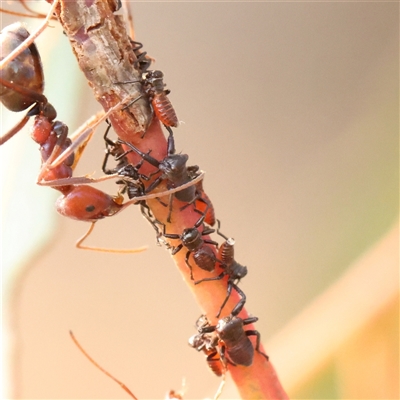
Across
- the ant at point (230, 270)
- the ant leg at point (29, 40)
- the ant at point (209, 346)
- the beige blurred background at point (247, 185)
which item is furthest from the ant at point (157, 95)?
the beige blurred background at point (247, 185)

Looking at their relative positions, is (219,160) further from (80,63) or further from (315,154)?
(80,63)

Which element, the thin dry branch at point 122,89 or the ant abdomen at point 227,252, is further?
the ant abdomen at point 227,252

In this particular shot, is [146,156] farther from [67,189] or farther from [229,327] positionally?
[229,327]

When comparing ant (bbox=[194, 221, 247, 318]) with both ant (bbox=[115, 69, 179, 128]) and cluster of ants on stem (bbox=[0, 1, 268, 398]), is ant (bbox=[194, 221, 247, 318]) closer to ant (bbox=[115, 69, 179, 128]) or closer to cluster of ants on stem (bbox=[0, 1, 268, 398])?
cluster of ants on stem (bbox=[0, 1, 268, 398])

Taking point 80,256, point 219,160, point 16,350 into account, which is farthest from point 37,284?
point 219,160

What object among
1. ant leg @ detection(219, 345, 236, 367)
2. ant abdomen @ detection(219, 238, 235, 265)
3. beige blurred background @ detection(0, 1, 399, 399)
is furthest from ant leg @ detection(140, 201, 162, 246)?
beige blurred background @ detection(0, 1, 399, 399)

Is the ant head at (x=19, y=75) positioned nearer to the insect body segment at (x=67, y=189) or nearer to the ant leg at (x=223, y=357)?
the insect body segment at (x=67, y=189)
